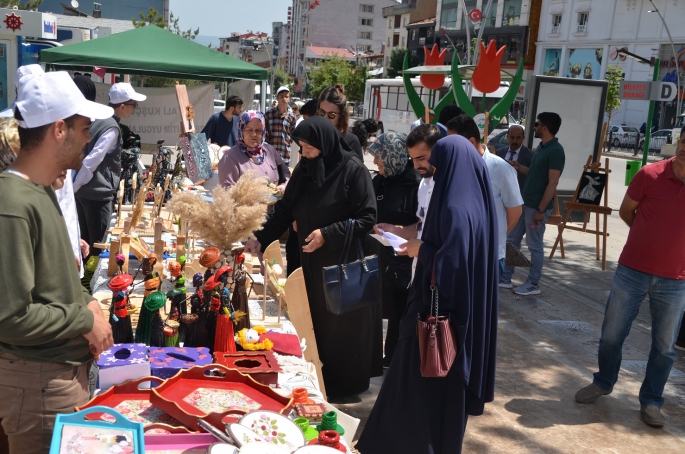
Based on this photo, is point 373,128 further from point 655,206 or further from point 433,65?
point 655,206

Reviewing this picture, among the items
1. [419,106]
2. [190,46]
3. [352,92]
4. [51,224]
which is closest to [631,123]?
[352,92]

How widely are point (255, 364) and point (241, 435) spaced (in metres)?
0.70

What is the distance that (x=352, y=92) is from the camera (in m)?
70.5

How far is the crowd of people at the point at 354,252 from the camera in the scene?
2029 millimetres

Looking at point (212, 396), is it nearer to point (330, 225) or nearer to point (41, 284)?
point (41, 284)

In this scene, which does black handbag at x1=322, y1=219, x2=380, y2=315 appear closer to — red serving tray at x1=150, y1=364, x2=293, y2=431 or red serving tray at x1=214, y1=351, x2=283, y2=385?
red serving tray at x1=214, y1=351, x2=283, y2=385

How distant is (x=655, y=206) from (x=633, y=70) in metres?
43.5

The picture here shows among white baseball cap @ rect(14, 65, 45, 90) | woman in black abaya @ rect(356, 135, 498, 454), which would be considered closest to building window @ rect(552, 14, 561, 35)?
woman in black abaya @ rect(356, 135, 498, 454)

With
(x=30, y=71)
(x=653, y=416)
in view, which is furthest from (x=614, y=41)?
(x=30, y=71)

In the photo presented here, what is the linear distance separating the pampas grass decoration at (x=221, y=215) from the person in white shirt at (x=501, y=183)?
84.8 inches

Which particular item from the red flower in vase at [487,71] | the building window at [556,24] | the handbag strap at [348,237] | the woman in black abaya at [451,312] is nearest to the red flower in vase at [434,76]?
the red flower in vase at [487,71]

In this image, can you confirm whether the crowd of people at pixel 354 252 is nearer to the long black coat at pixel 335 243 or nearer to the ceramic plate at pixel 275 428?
the long black coat at pixel 335 243

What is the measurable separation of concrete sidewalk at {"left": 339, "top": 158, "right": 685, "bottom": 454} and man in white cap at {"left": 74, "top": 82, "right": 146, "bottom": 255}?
8.66 ft

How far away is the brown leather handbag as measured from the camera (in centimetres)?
304
